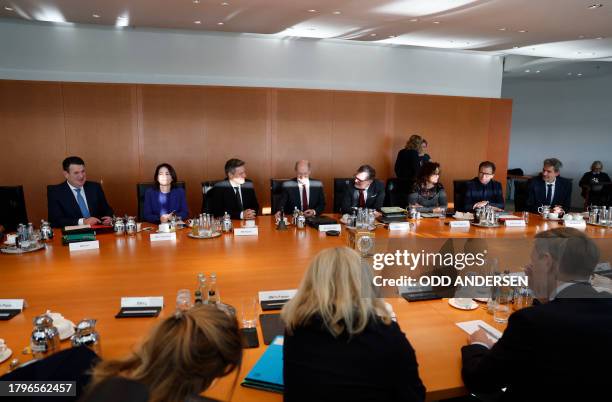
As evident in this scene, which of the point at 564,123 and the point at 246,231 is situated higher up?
the point at 564,123

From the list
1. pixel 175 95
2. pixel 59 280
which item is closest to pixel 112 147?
pixel 175 95

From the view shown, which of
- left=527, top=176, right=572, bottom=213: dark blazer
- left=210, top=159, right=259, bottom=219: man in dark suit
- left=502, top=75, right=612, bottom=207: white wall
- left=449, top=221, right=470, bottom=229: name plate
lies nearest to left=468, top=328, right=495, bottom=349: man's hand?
left=449, top=221, right=470, bottom=229: name plate

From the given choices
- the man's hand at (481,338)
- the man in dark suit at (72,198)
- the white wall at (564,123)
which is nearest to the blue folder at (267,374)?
the man's hand at (481,338)

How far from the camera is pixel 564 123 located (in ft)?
37.3

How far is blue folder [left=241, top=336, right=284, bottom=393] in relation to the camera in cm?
152

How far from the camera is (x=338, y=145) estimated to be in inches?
283

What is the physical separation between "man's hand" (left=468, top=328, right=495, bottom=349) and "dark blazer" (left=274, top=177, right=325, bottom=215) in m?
3.03

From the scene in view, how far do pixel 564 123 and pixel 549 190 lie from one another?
754cm

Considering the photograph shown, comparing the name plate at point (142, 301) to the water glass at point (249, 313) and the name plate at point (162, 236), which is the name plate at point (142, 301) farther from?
the name plate at point (162, 236)

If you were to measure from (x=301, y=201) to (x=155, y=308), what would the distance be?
9.48ft

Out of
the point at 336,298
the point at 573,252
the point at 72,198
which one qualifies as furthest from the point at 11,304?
the point at 573,252

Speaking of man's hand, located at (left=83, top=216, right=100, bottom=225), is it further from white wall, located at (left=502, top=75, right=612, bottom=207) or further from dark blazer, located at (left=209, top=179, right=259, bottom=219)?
white wall, located at (left=502, top=75, right=612, bottom=207)

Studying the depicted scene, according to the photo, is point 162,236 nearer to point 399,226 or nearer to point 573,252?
point 399,226

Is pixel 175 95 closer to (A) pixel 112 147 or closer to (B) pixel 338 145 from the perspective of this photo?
(A) pixel 112 147
